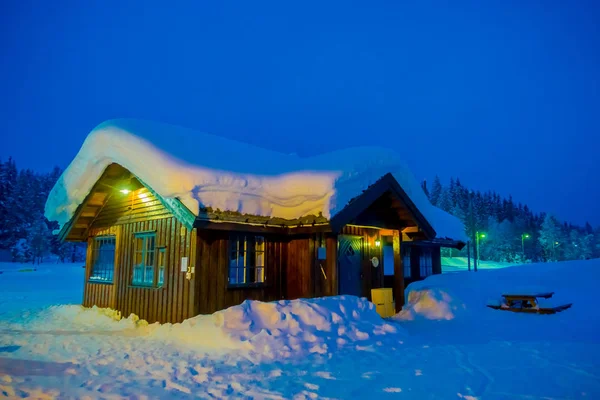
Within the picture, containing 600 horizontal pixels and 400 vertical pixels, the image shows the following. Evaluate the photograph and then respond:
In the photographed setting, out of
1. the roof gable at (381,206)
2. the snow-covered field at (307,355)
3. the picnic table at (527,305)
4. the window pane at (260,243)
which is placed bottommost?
the snow-covered field at (307,355)

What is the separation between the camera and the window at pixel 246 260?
419 inches

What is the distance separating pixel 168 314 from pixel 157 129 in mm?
5062

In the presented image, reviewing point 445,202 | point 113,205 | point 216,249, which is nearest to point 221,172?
point 216,249

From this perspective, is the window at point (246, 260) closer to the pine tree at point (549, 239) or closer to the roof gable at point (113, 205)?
the roof gable at point (113, 205)

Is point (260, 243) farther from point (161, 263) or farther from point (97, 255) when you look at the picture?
point (97, 255)

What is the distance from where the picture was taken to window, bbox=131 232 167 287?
11.1m

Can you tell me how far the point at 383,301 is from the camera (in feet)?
40.9

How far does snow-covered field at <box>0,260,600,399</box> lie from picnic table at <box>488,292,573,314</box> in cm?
52

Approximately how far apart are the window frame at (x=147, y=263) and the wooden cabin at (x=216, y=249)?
27 millimetres

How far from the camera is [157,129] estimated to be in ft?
38.5

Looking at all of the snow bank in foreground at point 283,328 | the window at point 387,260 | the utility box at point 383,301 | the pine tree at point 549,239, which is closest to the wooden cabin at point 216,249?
the window at point 387,260

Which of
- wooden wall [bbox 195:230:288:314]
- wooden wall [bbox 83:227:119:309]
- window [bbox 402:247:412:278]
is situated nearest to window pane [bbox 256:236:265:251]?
wooden wall [bbox 195:230:288:314]

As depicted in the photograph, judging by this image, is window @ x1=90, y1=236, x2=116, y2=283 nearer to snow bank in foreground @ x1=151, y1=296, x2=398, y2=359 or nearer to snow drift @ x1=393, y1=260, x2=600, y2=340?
snow bank in foreground @ x1=151, y1=296, x2=398, y2=359

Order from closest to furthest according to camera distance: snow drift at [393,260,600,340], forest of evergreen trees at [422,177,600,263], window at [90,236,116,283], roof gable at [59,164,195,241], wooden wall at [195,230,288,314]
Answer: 1. wooden wall at [195,230,288,314]
2. snow drift at [393,260,600,340]
3. roof gable at [59,164,195,241]
4. window at [90,236,116,283]
5. forest of evergreen trees at [422,177,600,263]
